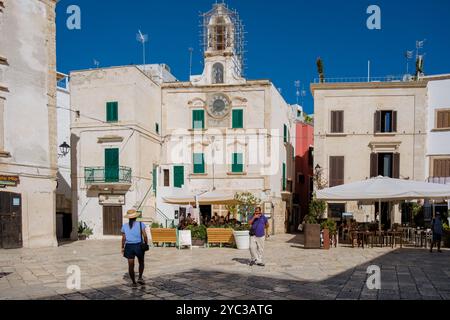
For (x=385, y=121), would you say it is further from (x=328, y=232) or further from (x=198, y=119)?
(x=328, y=232)

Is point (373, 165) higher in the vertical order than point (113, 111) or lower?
lower

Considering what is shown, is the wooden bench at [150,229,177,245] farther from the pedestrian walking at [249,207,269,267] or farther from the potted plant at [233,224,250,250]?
the pedestrian walking at [249,207,269,267]

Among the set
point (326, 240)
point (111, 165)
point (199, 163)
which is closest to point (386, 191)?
point (326, 240)

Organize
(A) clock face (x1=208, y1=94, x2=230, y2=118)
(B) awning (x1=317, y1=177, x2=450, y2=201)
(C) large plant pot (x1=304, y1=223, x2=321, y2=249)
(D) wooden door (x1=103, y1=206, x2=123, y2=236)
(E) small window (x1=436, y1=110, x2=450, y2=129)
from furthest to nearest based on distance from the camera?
(A) clock face (x1=208, y1=94, x2=230, y2=118)
(D) wooden door (x1=103, y1=206, x2=123, y2=236)
(E) small window (x1=436, y1=110, x2=450, y2=129)
(C) large plant pot (x1=304, y1=223, x2=321, y2=249)
(B) awning (x1=317, y1=177, x2=450, y2=201)

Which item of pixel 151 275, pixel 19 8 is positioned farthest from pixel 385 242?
pixel 19 8

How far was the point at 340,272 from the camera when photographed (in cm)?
930

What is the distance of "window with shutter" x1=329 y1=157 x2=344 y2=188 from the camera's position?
23.1 metres

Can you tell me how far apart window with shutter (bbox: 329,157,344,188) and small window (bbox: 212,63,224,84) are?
876 cm

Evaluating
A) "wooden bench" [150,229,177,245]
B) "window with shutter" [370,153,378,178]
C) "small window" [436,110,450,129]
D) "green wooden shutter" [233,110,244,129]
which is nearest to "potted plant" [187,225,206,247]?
"wooden bench" [150,229,177,245]

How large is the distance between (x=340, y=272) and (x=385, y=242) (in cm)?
728

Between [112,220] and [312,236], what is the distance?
13.0 metres

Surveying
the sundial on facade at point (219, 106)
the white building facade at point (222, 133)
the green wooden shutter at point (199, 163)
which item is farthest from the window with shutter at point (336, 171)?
the green wooden shutter at point (199, 163)

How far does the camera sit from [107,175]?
2236 centimetres

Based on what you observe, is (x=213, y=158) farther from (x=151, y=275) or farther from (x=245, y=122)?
(x=151, y=275)
